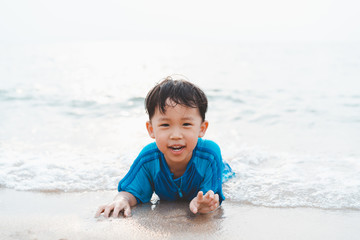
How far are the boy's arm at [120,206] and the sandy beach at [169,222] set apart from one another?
5cm

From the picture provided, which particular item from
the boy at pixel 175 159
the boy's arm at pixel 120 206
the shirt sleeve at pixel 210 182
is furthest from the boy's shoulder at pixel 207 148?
the boy's arm at pixel 120 206

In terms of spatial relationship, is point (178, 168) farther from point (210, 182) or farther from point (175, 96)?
point (175, 96)

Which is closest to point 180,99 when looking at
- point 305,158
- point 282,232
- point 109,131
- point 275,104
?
point 282,232

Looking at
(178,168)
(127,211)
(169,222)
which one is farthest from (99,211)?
(178,168)

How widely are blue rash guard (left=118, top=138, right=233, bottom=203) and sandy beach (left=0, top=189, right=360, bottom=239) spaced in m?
0.14

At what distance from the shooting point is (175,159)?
266cm

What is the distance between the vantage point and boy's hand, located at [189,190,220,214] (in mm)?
2541

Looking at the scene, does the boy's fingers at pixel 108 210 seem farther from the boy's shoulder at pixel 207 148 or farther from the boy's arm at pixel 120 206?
the boy's shoulder at pixel 207 148

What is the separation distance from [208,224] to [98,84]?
11337mm

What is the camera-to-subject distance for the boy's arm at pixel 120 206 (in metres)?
2.68

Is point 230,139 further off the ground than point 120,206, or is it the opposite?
point 120,206

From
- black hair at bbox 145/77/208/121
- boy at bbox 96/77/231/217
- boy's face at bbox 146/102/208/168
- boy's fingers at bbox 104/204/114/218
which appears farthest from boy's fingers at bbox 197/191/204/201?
boy's fingers at bbox 104/204/114/218

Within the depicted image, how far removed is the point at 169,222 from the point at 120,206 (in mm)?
388

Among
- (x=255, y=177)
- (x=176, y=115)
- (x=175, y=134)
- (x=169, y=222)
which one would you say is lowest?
(x=255, y=177)
